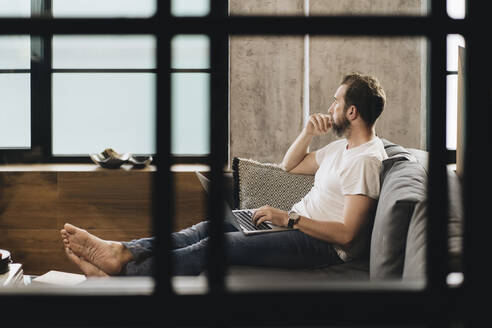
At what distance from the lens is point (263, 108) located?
3295 mm

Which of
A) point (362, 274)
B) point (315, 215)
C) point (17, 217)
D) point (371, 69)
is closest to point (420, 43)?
point (371, 69)

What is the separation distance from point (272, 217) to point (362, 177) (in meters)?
0.44

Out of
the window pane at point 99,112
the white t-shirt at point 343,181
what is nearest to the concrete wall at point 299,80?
the window pane at point 99,112

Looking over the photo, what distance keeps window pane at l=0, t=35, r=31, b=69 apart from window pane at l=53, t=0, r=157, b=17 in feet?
1.14

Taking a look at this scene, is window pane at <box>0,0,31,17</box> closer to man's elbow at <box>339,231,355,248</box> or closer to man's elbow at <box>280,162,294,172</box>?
man's elbow at <box>280,162,294,172</box>

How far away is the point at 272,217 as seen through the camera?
6.53 feet

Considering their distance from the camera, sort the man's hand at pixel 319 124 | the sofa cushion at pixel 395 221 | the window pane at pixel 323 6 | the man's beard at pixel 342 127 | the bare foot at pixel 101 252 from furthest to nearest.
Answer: the window pane at pixel 323 6
the man's hand at pixel 319 124
the man's beard at pixel 342 127
the bare foot at pixel 101 252
the sofa cushion at pixel 395 221

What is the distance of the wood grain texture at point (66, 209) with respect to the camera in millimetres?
3006

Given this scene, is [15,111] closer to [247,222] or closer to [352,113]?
[247,222]

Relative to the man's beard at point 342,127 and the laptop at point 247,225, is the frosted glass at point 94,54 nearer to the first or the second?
the laptop at point 247,225

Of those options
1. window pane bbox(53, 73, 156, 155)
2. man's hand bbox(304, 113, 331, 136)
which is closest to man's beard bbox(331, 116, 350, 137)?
man's hand bbox(304, 113, 331, 136)

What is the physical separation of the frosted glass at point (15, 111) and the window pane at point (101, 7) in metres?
0.60

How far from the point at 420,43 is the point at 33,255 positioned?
3172 mm

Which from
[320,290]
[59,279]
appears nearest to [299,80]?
[59,279]
